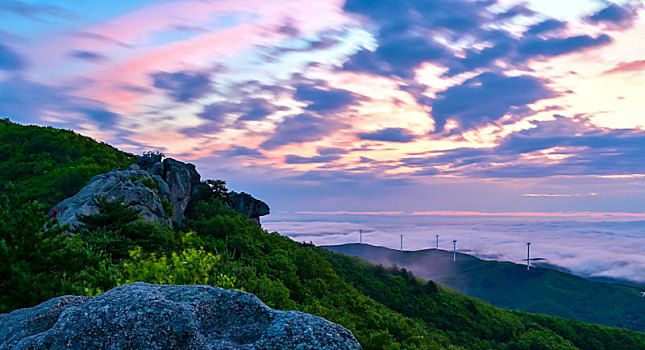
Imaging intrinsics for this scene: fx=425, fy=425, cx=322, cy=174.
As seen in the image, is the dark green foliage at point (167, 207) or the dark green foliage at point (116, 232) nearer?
the dark green foliage at point (116, 232)

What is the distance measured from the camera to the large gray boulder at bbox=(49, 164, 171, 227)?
29656 millimetres

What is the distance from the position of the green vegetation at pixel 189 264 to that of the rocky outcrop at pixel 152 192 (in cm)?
190

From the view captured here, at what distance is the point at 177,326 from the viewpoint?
21.2 ft

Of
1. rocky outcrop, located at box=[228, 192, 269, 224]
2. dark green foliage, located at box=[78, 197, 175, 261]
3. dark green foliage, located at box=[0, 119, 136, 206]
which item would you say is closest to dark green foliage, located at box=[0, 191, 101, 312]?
dark green foliage, located at box=[78, 197, 175, 261]

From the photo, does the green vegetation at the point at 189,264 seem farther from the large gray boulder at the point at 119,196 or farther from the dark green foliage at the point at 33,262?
the large gray boulder at the point at 119,196

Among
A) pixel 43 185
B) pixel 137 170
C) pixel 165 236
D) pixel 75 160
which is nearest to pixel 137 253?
pixel 165 236

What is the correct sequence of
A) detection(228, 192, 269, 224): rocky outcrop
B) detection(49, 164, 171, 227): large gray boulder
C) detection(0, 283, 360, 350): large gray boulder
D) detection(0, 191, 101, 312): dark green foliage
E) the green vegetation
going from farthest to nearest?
detection(228, 192, 269, 224): rocky outcrop < detection(49, 164, 171, 227): large gray boulder < the green vegetation < detection(0, 191, 101, 312): dark green foliage < detection(0, 283, 360, 350): large gray boulder

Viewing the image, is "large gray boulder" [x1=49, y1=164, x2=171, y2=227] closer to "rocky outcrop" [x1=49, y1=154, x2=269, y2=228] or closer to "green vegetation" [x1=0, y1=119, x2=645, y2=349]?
"rocky outcrop" [x1=49, y1=154, x2=269, y2=228]

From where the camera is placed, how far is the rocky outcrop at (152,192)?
30.6 m

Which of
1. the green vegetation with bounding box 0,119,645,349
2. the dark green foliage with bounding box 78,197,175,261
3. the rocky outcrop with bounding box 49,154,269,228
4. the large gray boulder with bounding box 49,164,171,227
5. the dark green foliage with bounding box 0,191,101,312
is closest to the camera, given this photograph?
the dark green foliage with bounding box 0,191,101,312

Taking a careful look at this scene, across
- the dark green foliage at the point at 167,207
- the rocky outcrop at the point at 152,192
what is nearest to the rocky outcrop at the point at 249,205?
the rocky outcrop at the point at 152,192

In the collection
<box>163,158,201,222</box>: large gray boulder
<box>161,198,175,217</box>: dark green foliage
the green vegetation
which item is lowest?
the green vegetation

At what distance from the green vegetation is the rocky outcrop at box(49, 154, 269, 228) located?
1901mm

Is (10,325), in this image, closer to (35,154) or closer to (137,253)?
(137,253)
